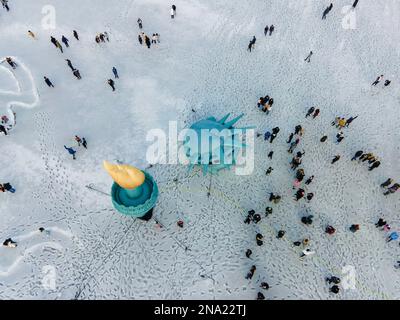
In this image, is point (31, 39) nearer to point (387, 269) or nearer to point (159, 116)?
point (159, 116)

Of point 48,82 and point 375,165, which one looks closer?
point 375,165

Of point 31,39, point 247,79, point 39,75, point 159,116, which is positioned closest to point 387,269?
point 247,79

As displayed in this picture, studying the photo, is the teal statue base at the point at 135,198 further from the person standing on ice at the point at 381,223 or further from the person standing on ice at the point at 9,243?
the person standing on ice at the point at 381,223

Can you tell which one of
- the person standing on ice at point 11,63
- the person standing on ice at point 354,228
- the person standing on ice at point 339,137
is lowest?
the person standing on ice at point 354,228

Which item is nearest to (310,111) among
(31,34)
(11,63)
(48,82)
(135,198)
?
(135,198)

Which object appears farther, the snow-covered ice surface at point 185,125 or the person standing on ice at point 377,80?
the person standing on ice at point 377,80

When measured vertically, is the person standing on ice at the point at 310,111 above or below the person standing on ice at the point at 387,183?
above

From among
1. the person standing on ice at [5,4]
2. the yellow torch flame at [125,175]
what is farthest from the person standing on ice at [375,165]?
the person standing on ice at [5,4]

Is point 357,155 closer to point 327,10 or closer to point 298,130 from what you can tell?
point 298,130
